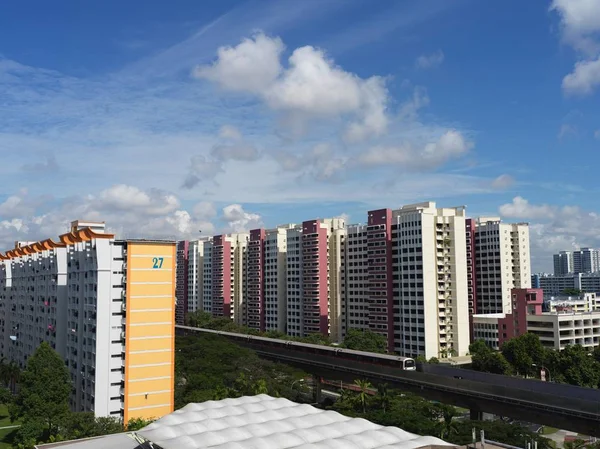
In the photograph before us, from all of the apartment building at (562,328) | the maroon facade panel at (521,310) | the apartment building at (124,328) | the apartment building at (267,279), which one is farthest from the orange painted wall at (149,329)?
the apartment building at (267,279)

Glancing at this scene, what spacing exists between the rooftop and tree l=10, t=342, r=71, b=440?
11.2 metres

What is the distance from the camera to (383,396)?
5159cm

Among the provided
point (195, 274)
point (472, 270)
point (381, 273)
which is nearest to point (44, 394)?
point (381, 273)

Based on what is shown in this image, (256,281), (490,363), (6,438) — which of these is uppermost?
(256,281)

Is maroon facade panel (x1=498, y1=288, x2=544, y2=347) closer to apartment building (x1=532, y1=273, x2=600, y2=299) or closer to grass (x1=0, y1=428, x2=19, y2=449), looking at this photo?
grass (x1=0, y1=428, x2=19, y2=449)

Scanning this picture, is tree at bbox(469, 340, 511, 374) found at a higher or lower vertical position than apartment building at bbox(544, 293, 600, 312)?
lower

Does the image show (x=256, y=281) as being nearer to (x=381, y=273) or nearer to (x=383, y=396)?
(x=381, y=273)

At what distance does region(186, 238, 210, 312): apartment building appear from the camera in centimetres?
13350

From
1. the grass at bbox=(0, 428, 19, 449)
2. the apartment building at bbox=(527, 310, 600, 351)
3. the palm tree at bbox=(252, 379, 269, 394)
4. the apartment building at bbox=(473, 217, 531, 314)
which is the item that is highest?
the apartment building at bbox=(473, 217, 531, 314)

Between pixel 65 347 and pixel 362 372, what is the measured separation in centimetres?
2976

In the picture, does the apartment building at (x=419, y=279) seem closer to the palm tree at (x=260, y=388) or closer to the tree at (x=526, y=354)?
the tree at (x=526, y=354)

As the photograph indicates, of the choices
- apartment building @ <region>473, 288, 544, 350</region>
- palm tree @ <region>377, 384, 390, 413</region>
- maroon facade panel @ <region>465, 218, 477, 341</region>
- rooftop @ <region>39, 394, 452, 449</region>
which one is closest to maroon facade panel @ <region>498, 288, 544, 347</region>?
apartment building @ <region>473, 288, 544, 350</region>

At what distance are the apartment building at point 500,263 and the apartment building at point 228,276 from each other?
48195mm

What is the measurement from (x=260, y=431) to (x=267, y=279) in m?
81.6
